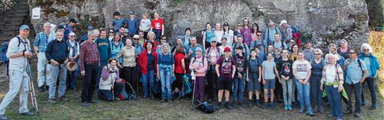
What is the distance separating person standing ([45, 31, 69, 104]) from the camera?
21.0 ft

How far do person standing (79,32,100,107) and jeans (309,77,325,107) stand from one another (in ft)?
18.1

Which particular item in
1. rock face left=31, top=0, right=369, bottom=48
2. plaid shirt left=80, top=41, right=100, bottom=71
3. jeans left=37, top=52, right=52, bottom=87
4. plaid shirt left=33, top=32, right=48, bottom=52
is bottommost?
jeans left=37, top=52, right=52, bottom=87

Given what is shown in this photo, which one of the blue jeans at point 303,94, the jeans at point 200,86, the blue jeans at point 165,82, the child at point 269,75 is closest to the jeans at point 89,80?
the blue jeans at point 165,82

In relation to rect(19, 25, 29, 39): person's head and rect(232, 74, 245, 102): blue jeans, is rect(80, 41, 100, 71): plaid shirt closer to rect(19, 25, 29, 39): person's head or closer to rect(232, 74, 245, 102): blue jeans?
rect(19, 25, 29, 39): person's head

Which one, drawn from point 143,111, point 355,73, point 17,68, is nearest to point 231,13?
point 355,73

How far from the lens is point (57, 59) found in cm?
652

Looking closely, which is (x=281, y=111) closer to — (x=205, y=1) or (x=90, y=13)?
(x=205, y=1)

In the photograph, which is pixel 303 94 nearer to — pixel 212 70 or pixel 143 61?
pixel 212 70

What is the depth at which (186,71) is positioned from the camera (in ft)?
26.6

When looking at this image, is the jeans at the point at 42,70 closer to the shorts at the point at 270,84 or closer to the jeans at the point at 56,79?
the jeans at the point at 56,79

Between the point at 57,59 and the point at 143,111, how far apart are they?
7.67ft

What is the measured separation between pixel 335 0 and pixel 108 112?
8.79m

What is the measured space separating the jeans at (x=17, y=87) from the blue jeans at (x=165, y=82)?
3142 mm

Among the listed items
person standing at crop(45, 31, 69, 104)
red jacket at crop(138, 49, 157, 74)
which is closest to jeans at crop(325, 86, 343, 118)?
red jacket at crop(138, 49, 157, 74)
